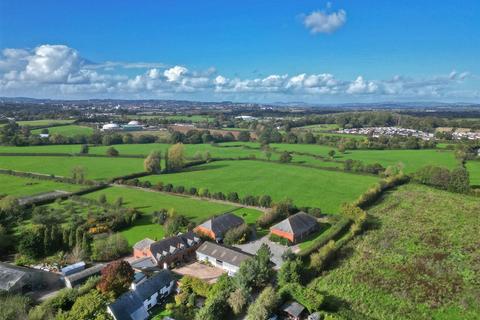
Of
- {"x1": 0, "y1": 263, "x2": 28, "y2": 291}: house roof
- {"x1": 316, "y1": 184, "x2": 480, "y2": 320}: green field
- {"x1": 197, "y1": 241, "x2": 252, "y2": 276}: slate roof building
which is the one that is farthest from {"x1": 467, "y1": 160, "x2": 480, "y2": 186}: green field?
{"x1": 0, "y1": 263, "x2": 28, "y2": 291}: house roof

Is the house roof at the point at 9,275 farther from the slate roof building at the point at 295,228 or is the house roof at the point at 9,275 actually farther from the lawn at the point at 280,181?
the lawn at the point at 280,181

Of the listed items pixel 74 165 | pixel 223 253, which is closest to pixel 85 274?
pixel 223 253

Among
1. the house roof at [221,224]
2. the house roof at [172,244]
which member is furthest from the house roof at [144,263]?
the house roof at [221,224]

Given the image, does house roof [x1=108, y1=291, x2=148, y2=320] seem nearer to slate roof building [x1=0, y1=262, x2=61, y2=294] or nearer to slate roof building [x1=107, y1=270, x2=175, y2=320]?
slate roof building [x1=107, y1=270, x2=175, y2=320]

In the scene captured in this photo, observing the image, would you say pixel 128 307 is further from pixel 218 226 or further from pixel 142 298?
pixel 218 226

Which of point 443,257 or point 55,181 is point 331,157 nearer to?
Result: point 443,257

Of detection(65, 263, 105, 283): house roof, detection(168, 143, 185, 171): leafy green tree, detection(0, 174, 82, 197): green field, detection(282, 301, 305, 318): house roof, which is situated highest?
detection(168, 143, 185, 171): leafy green tree
